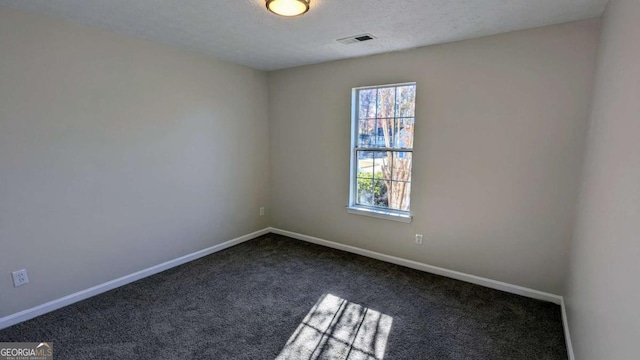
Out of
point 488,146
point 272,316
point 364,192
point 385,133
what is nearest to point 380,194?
point 364,192

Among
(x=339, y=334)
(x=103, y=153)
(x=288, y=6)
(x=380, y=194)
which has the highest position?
(x=288, y=6)

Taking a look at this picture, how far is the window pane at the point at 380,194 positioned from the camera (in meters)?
3.58

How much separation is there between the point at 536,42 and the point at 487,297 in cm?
222

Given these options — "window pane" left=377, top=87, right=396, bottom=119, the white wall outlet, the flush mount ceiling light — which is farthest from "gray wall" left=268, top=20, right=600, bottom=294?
the white wall outlet

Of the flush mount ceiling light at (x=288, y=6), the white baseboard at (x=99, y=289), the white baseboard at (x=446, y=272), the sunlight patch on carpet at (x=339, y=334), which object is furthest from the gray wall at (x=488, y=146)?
the white baseboard at (x=99, y=289)

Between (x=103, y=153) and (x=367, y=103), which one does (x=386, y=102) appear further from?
(x=103, y=153)

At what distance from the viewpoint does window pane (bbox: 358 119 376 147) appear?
11.8 feet

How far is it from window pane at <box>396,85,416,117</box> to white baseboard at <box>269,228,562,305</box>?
163 centimetres

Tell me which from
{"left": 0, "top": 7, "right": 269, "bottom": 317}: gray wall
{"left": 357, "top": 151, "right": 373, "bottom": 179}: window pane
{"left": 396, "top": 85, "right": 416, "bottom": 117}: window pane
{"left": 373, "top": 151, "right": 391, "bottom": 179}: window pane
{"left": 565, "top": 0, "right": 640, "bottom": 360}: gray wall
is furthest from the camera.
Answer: {"left": 357, "top": 151, "right": 373, "bottom": 179}: window pane

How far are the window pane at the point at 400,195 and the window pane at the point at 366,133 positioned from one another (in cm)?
56

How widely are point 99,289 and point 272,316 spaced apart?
1.67m

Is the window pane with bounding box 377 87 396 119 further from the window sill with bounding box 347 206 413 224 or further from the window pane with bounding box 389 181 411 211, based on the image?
the window sill with bounding box 347 206 413 224

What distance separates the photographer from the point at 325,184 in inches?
156

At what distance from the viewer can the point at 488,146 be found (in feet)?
9.15
